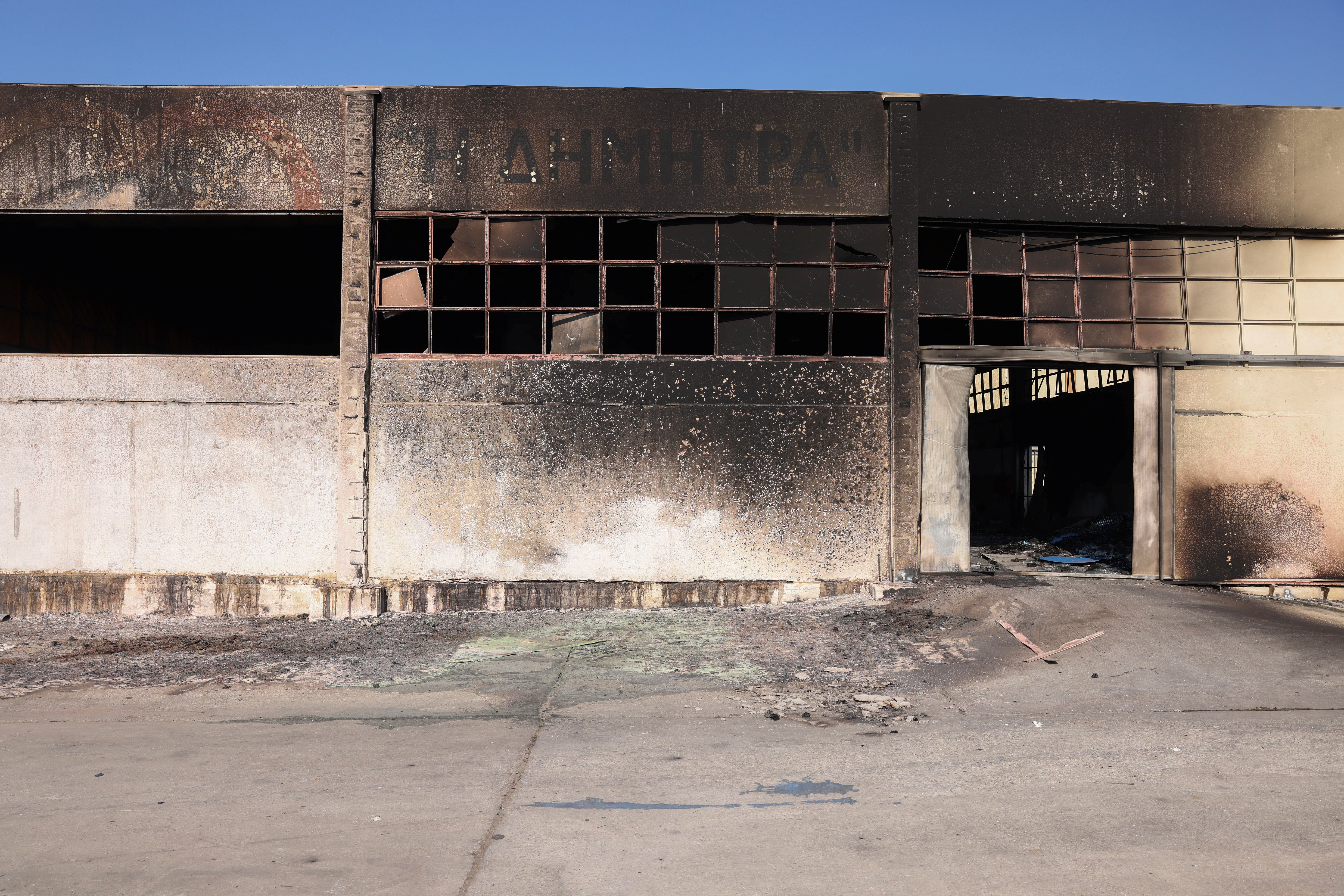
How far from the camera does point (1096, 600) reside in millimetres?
7836

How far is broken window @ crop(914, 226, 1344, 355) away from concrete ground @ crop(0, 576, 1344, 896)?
3207 millimetres

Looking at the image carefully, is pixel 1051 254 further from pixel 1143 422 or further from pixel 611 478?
pixel 611 478

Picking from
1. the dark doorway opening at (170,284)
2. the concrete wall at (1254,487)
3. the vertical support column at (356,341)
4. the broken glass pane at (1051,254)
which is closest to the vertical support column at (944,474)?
the broken glass pane at (1051,254)

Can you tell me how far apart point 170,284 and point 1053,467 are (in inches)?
651

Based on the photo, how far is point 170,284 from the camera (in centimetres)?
1476

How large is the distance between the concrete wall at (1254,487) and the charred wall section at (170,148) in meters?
9.47

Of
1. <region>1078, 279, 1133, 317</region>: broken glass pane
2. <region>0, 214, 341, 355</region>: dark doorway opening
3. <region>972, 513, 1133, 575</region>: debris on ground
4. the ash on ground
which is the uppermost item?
<region>0, 214, 341, 355</region>: dark doorway opening

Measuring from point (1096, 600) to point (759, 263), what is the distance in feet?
15.3

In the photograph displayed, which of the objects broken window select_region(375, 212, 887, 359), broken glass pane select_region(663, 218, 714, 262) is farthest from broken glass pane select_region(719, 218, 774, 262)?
broken glass pane select_region(663, 218, 714, 262)

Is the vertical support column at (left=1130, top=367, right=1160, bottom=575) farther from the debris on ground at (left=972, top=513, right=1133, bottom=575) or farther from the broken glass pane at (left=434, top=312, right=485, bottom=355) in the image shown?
the broken glass pane at (left=434, top=312, right=485, bottom=355)

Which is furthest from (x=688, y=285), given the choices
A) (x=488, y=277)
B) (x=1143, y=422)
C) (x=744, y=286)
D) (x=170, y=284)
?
(x=170, y=284)

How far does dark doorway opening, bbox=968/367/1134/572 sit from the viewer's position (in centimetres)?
1266

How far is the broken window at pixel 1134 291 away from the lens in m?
9.20

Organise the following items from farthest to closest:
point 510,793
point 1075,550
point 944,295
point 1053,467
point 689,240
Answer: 1. point 1053,467
2. point 1075,550
3. point 944,295
4. point 689,240
5. point 510,793
